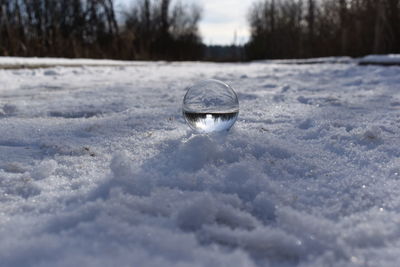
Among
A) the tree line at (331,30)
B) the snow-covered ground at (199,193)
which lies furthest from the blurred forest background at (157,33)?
the snow-covered ground at (199,193)

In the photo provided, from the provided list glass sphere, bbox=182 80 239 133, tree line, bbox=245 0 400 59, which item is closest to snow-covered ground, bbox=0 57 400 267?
glass sphere, bbox=182 80 239 133

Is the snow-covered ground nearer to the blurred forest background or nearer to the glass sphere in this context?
the glass sphere

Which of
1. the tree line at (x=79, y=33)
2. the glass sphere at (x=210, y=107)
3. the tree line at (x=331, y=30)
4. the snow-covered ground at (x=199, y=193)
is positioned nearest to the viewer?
the snow-covered ground at (x=199, y=193)

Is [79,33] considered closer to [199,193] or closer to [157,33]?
[157,33]

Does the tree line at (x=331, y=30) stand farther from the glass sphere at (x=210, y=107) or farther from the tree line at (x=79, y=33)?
the glass sphere at (x=210, y=107)

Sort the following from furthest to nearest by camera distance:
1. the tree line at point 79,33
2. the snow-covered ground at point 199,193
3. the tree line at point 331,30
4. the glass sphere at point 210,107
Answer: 1. the tree line at point 331,30
2. the tree line at point 79,33
3. the glass sphere at point 210,107
4. the snow-covered ground at point 199,193
